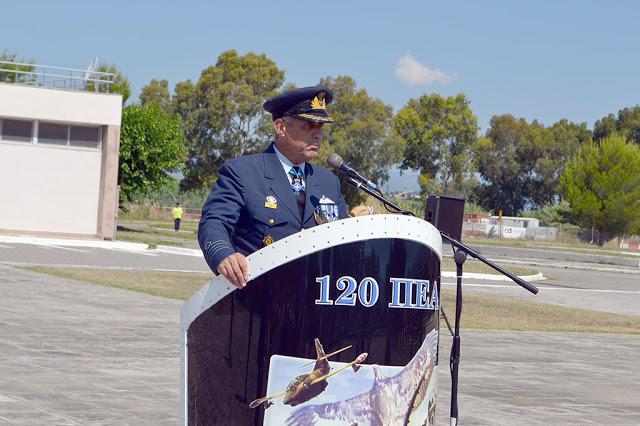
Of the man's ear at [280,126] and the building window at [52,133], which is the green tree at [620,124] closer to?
the building window at [52,133]

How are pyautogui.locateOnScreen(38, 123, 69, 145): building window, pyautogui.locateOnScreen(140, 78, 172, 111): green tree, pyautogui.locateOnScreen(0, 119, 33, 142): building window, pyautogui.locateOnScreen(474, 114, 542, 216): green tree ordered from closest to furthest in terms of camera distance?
pyautogui.locateOnScreen(0, 119, 33, 142): building window → pyautogui.locateOnScreen(38, 123, 69, 145): building window → pyautogui.locateOnScreen(140, 78, 172, 111): green tree → pyautogui.locateOnScreen(474, 114, 542, 216): green tree

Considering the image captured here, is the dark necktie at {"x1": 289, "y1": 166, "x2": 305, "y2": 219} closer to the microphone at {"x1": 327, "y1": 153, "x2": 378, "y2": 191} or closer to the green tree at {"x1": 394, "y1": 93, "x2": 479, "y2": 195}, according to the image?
the microphone at {"x1": 327, "y1": 153, "x2": 378, "y2": 191}

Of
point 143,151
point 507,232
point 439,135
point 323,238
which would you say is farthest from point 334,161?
point 439,135

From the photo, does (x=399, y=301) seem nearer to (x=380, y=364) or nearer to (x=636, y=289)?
(x=380, y=364)

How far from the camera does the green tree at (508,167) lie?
3538 inches

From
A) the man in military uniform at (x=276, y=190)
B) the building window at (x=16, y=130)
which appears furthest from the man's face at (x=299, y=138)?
the building window at (x=16, y=130)

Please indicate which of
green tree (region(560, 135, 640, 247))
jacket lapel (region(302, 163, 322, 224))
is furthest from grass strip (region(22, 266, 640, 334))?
green tree (region(560, 135, 640, 247))

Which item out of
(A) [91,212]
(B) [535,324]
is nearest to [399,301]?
(B) [535,324]

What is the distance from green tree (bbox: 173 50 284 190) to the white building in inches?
1411

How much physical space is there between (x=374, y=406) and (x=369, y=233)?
0.60 meters

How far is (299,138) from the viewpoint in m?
3.46

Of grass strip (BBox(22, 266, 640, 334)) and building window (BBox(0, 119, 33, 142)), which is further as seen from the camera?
building window (BBox(0, 119, 33, 142))

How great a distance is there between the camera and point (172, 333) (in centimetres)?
963

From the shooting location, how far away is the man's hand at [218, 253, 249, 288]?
2916mm
